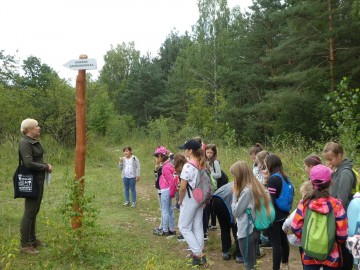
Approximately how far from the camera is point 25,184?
475 centimetres

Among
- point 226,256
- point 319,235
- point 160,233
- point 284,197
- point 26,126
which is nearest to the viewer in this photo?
point 319,235

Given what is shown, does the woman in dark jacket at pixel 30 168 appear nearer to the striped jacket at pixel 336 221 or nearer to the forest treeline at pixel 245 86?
the striped jacket at pixel 336 221

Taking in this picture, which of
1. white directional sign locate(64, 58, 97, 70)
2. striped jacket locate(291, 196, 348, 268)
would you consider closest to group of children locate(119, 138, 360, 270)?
striped jacket locate(291, 196, 348, 268)

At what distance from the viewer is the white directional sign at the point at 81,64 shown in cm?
477

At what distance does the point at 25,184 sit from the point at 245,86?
68.6 feet

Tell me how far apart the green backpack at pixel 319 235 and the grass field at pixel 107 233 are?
5.45 ft

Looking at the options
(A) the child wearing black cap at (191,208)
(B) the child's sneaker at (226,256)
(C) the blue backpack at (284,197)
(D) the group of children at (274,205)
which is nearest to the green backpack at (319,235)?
(D) the group of children at (274,205)

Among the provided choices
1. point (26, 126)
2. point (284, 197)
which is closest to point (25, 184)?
point (26, 126)

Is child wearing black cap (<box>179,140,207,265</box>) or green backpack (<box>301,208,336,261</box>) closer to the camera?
green backpack (<box>301,208,336,261</box>)

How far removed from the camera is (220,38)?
1090 inches

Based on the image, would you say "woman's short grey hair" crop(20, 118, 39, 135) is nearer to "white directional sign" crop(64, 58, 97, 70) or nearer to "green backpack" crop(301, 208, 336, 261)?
"white directional sign" crop(64, 58, 97, 70)

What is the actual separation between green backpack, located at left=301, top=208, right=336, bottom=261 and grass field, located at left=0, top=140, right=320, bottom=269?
5.45ft

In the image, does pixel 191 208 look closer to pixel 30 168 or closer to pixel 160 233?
pixel 160 233

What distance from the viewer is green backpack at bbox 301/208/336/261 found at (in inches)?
117
